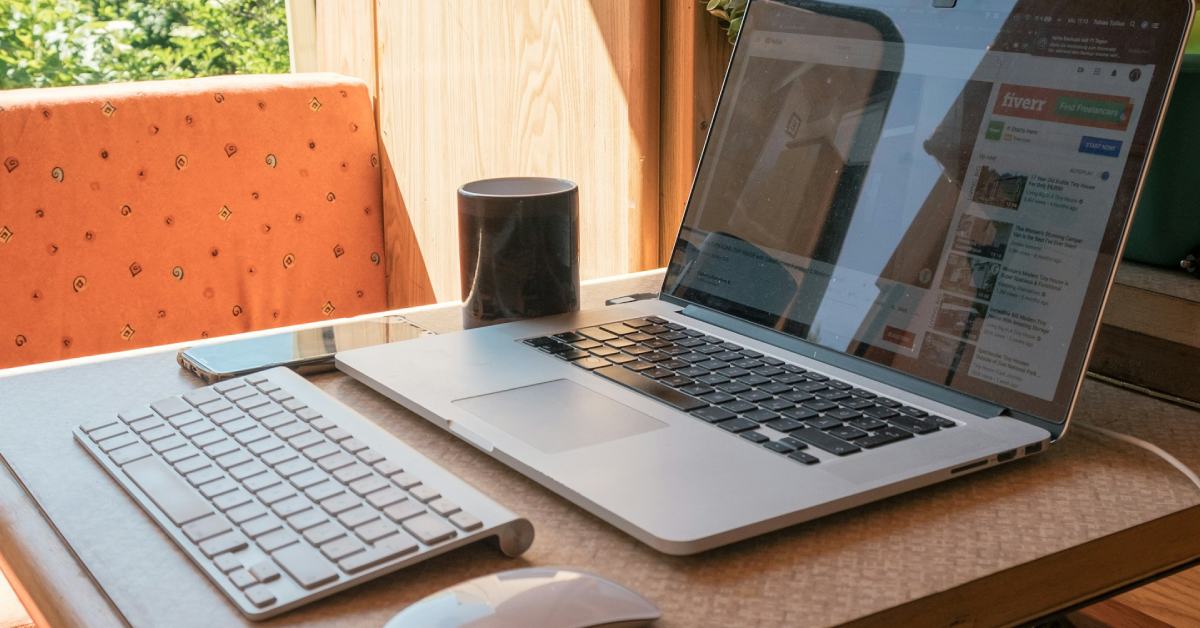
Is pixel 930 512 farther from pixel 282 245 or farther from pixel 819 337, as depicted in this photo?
pixel 282 245

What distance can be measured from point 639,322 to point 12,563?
498mm

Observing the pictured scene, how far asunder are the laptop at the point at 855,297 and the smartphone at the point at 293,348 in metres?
0.04

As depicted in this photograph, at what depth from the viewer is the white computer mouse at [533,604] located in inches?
18.6

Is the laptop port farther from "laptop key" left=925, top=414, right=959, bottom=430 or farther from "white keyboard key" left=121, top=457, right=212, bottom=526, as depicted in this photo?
"white keyboard key" left=121, top=457, right=212, bottom=526

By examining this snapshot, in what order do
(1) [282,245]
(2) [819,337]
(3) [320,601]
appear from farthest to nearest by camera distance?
(1) [282,245], (2) [819,337], (3) [320,601]

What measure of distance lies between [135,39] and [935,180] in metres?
2.50

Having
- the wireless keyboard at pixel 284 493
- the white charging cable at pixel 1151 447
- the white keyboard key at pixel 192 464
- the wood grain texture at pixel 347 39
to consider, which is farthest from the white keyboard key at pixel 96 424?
the wood grain texture at pixel 347 39

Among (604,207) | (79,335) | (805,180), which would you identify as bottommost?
(79,335)

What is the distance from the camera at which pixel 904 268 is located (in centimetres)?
80

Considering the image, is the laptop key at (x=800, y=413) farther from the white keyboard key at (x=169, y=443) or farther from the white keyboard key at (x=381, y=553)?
the white keyboard key at (x=169, y=443)

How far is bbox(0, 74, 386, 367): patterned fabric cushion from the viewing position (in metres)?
1.90

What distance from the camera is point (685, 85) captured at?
5.25 ft

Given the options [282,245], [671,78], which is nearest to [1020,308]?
[671,78]

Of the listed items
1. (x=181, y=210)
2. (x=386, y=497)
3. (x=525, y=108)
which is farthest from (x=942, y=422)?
(x=181, y=210)
